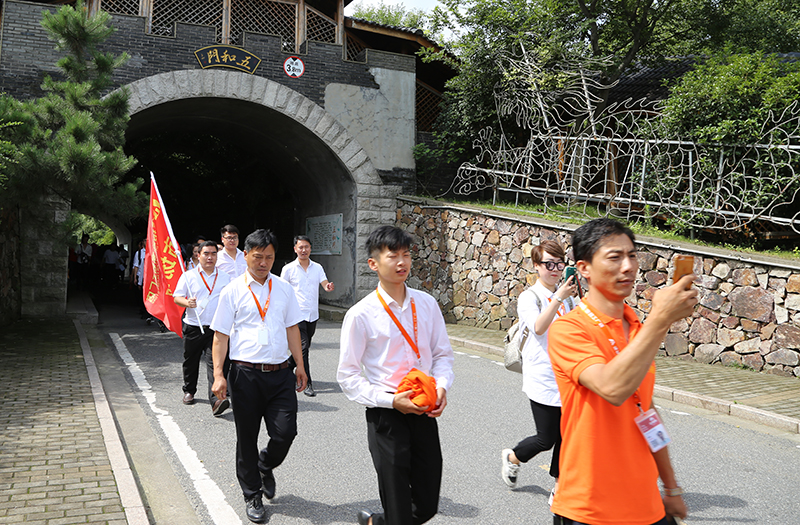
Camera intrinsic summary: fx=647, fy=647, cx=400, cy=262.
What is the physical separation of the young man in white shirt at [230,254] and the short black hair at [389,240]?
4.82 meters

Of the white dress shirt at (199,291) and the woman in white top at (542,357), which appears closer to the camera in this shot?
the woman in white top at (542,357)

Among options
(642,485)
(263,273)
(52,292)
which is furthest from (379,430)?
(52,292)

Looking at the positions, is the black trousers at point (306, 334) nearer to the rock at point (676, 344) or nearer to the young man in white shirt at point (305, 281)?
the young man in white shirt at point (305, 281)

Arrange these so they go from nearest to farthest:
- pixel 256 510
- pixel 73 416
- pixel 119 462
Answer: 1. pixel 256 510
2. pixel 119 462
3. pixel 73 416

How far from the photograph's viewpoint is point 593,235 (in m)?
2.32

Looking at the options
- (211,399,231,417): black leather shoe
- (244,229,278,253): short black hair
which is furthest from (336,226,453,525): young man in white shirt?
(211,399,231,417): black leather shoe

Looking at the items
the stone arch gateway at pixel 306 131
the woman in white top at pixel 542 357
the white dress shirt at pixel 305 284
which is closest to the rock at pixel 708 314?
the white dress shirt at pixel 305 284

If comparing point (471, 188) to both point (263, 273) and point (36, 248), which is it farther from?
point (263, 273)

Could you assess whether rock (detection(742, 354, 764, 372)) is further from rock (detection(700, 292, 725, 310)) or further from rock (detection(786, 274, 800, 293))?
rock (detection(786, 274, 800, 293))

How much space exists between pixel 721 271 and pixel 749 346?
114 centimetres

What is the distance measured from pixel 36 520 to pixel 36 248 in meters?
11.6

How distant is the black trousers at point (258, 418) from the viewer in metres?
4.13

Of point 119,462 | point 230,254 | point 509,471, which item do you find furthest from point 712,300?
point 119,462

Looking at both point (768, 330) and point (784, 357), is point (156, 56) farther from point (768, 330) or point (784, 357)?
point (784, 357)
